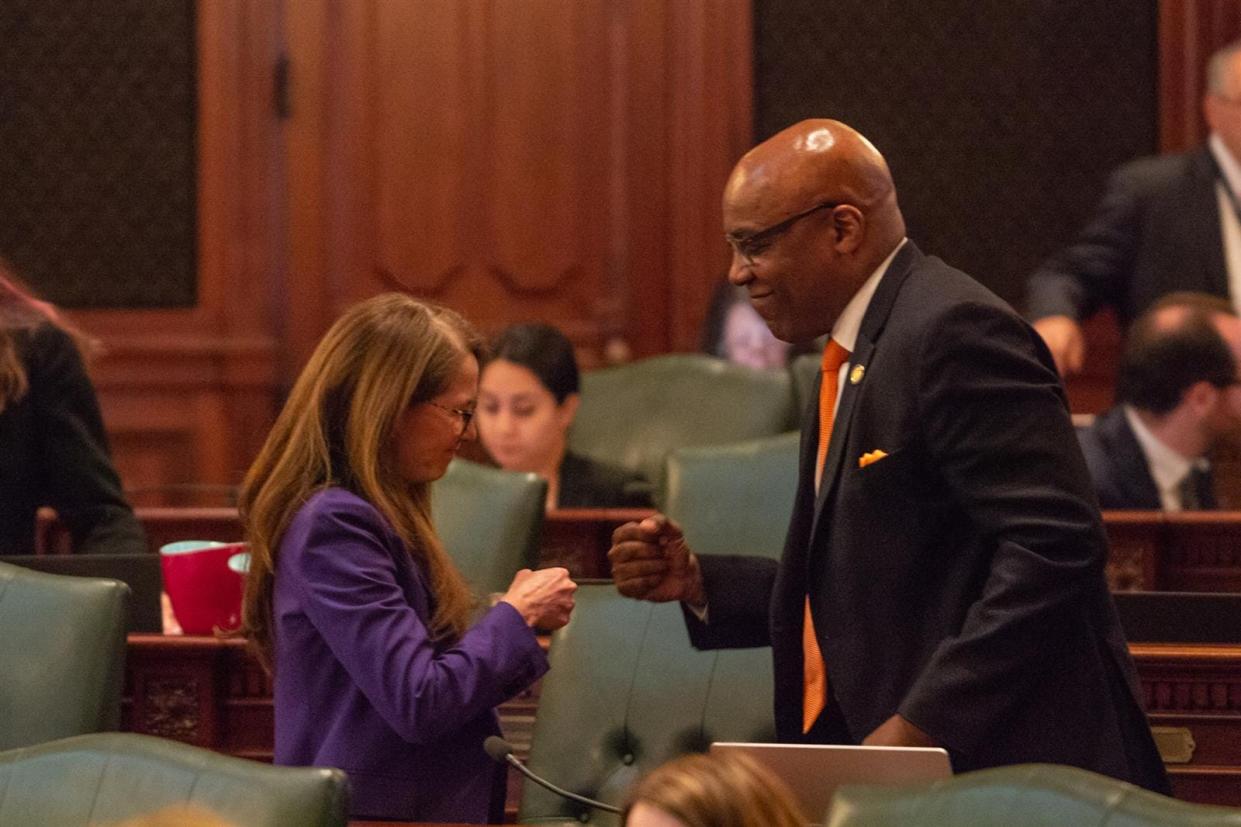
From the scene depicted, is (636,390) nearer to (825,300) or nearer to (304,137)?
(304,137)

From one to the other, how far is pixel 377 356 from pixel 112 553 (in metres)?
1.14

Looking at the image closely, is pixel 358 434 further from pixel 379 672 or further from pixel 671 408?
pixel 671 408

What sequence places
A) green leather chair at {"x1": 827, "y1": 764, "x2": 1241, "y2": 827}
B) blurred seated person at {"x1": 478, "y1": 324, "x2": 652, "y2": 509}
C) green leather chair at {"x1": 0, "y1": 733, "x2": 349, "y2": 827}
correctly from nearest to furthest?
green leather chair at {"x1": 827, "y1": 764, "x2": 1241, "y2": 827} → green leather chair at {"x1": 0, "y1": 733, "x2": 349, "y2": 827} → blurred seated person at {"x1": 478, "y1": 324, "x2": 652, "y2": 509}

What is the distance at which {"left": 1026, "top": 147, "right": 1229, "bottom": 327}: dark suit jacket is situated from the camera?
4387mm

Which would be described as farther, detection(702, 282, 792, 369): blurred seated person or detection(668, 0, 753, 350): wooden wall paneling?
detection(668, 0, 753, 350): wooden wall paneling

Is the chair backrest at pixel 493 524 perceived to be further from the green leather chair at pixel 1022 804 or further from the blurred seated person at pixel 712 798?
the blurred seated person at pixel 712 798

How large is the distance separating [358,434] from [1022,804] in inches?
33.9

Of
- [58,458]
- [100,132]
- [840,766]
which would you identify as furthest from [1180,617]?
[100,132]

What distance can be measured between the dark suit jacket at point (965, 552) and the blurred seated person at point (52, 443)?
144 centimetres

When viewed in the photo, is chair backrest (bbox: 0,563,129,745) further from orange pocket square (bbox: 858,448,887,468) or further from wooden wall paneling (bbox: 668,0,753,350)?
wooden wall paneling (bbox: 668,0,753,350)

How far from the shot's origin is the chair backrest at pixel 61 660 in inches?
92.4

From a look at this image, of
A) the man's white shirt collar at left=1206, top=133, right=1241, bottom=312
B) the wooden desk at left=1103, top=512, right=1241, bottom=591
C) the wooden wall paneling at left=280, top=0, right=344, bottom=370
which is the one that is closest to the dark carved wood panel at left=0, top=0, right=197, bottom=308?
the wooden wall paneling at left=280, top=0, right=344, bottom=370

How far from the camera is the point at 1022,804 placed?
5.12ft

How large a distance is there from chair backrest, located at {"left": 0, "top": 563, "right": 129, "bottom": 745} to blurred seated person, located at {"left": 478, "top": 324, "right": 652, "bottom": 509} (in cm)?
162
